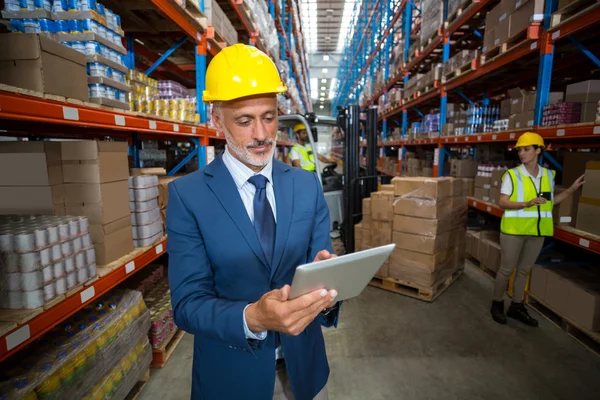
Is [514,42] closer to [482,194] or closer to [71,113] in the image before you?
[482,194]

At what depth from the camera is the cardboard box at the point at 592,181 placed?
10.4 feet

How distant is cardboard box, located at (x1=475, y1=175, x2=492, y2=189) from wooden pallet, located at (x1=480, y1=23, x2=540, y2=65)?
1.80 meters

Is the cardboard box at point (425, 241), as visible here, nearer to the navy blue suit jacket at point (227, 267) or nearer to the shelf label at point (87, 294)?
the navy blue suit jacket at point (227, 267)

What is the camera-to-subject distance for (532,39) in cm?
386

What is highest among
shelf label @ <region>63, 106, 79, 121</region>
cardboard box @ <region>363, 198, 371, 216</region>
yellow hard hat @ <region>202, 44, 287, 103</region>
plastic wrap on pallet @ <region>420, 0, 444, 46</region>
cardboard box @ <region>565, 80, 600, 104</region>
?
plastic wrap on pallet @ <region>420, 0, 444, 46</region>

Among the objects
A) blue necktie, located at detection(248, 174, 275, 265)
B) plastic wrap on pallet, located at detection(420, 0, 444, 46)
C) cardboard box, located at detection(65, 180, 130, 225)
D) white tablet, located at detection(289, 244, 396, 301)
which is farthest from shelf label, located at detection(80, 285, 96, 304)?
plastic wrap on pallet, located at detection(420, 0, 444, 46)

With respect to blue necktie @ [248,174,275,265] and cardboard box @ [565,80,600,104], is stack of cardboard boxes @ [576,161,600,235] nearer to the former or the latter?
cardboard box @ [565,80,600,104]

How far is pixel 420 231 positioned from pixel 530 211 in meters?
1.23

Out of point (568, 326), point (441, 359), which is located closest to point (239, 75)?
point (441, 359)

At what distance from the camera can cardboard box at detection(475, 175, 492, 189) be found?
5285 mm

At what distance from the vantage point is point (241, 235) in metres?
1.33

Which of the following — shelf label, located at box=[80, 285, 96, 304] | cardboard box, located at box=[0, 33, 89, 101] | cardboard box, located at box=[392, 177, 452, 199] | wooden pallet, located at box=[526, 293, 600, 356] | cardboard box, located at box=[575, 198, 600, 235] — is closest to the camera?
cardboard box, located at box=[0, 33, 89, 101]

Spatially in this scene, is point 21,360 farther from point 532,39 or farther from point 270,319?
point 532,39

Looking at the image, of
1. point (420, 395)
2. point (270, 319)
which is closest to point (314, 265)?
point (270, 319)
